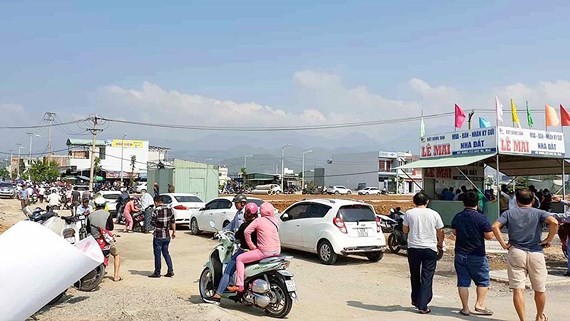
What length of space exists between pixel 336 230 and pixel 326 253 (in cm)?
66

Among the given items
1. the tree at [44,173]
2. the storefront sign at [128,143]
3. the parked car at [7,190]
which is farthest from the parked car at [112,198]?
the storefront sign at [128,143]

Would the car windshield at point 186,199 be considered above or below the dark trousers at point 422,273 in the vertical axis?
above

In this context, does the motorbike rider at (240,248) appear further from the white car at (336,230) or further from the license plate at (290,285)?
the white car at (336,230)

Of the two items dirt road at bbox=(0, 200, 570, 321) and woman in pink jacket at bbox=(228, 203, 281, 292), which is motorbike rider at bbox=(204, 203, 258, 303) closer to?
woman in pink jacket at bbox=(228, 203, 281, 292)

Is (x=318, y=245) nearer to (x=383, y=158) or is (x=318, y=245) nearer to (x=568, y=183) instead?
(x=568, y=183)

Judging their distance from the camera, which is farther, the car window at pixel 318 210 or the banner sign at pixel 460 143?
the banner sign at pixel 460 143

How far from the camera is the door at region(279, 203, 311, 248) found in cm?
1343

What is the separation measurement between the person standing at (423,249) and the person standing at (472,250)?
0.31m

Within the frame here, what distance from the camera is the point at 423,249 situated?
7.54 metres

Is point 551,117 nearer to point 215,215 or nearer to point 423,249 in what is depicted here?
point 215,215

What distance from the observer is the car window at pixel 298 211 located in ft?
44.3

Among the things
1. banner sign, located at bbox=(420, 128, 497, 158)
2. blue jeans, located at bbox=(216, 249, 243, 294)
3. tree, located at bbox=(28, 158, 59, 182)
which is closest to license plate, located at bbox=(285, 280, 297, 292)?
blue jeans, located at bbox=(216, 249, 243, 294)

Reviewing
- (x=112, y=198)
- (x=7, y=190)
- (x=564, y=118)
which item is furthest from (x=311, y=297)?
(x=7, y=190)

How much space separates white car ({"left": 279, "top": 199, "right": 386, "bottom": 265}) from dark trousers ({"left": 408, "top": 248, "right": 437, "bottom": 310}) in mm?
4488
